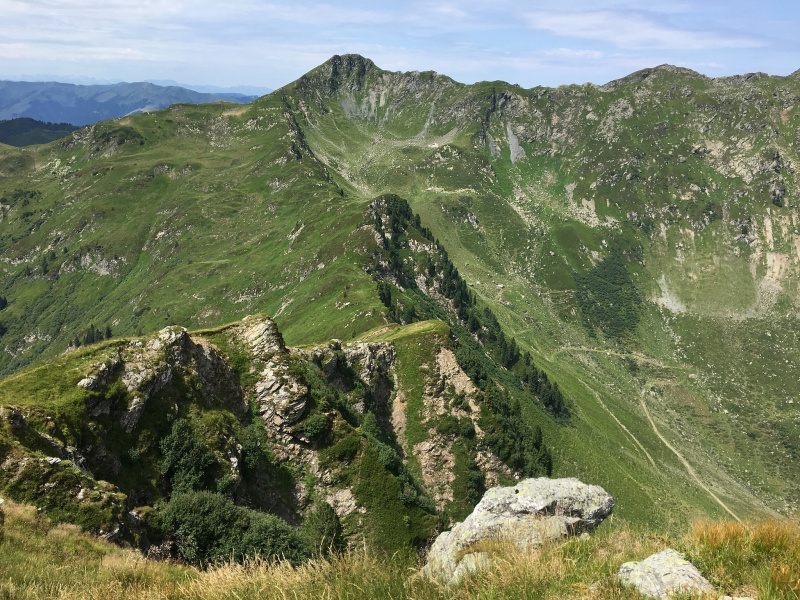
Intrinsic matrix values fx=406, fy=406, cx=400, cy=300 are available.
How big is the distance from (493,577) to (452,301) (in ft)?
596

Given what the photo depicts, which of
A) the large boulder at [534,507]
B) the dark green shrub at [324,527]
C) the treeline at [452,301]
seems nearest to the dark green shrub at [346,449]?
the dark green shrub at [324,527]

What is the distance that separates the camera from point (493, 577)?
7.59m

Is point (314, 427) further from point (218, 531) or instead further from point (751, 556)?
point (751, 556)

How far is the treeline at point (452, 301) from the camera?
142 m

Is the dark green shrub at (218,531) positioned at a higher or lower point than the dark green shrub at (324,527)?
higher

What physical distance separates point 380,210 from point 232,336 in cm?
14847

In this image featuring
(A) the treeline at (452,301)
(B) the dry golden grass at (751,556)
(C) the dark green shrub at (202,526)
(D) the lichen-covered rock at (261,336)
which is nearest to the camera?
(B) the dry golden grass at (751,556)

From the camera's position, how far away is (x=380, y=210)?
634 feet

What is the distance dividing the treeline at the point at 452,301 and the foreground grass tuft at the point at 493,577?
12032 centimetres

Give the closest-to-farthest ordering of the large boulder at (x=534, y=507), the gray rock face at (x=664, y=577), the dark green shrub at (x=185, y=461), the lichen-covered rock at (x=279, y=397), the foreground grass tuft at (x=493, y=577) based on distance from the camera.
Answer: the foreground grass tuft at (x=493, y=577), the gray rock face at (x=664, y=577), the large boulder at (x=534, y=507), the dark green shrub at (x=185, y=461), the lichen-covered rock at (x=279, y=397)

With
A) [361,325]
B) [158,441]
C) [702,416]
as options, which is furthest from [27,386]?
[702,416]

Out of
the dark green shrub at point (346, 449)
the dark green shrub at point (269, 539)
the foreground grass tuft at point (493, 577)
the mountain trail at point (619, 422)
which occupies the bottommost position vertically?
the mountain trail at point (619, 422)

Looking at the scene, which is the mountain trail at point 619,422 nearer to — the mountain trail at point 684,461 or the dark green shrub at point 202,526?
the mountain trail at point 684,461

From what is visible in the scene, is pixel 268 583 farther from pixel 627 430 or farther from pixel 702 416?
pixel 702 416
